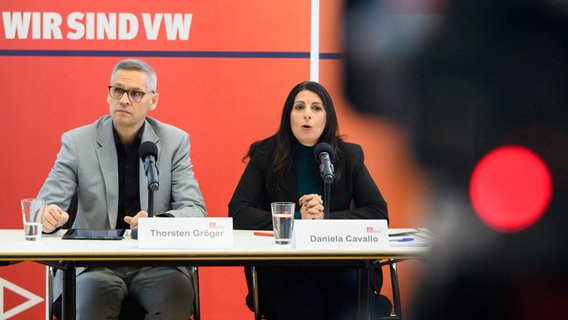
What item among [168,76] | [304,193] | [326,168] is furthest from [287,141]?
[168,76]

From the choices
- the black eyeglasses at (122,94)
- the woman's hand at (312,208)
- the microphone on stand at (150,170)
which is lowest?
the woman's hand at (312,208)

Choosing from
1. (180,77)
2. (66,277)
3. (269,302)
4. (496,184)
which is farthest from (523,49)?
(180,77)

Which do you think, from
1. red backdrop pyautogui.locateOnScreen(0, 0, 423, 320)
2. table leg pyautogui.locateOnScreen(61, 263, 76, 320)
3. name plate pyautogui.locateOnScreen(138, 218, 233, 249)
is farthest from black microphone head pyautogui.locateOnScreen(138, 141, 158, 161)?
red backdrop pyautogui.locateOnScreen(0, 0, 423, 320)

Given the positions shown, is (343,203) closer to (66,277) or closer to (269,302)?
(269,302)

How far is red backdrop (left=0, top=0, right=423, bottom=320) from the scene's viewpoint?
11.4 ft

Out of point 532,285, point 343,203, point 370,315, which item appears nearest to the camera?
point 532,285

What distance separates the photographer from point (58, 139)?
3.51 metres

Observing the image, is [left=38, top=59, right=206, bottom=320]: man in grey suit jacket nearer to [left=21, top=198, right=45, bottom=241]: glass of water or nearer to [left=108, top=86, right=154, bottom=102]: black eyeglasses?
[left=108, top=86, right=154, bottom=102]: black eyeglasses

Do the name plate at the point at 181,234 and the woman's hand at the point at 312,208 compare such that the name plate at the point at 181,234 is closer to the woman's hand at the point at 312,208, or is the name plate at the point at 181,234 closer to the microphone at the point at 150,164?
the microphone at the point at 150,164

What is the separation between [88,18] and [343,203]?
5.88 feet

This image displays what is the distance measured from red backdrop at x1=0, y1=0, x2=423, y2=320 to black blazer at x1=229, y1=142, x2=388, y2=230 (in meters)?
0.89

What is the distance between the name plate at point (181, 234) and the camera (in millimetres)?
1827

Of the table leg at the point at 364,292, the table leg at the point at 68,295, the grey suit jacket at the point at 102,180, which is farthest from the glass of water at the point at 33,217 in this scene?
the table leg at the point at 364,292

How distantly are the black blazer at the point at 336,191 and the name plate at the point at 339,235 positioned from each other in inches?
22.2
